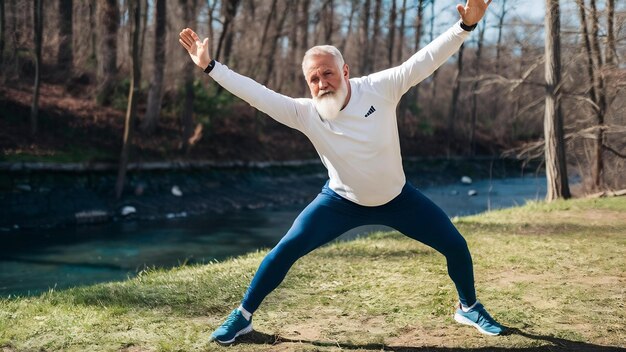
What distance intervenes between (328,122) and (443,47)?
809mm

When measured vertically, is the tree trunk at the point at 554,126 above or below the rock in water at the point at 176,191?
above

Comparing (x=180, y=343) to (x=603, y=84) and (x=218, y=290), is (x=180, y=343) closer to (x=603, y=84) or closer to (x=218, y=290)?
(x=218, y=290)

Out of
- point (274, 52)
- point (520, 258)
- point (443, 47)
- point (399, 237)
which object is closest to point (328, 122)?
point (443, 47)

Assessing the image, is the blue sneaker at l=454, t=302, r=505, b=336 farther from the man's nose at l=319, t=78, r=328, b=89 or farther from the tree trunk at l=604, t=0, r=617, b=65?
the tree trunk at l=604, t=0, r=617, b=65

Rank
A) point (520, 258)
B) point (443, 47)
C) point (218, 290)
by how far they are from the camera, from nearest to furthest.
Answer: point (443, 47), point (218, 290), point (520, 258)

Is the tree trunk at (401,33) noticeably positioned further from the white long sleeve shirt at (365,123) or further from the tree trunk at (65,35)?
the white long sleeve shirt at (365,123)

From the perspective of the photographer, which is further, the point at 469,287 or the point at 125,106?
the point at 125,106

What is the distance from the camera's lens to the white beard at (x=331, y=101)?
3771 mm

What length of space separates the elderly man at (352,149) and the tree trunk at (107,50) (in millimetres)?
18585

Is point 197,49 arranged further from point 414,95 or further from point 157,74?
point 414,95

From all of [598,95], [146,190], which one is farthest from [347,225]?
[146,190]

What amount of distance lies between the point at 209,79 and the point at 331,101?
2047cm

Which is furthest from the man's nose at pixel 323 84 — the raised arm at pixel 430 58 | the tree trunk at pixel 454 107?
the tree trunk at pixel 454 107

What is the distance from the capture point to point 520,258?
6742 mm
